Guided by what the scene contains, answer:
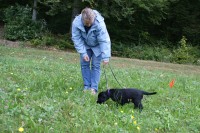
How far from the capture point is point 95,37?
634cm

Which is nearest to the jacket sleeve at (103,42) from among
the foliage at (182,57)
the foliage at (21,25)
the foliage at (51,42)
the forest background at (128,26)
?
the forest background at (128,26)

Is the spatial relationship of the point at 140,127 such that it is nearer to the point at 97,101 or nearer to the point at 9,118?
the point at 97,101

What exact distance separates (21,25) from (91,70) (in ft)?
50.6

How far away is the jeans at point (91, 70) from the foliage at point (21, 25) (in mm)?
14060

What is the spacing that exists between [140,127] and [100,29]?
2.15 m

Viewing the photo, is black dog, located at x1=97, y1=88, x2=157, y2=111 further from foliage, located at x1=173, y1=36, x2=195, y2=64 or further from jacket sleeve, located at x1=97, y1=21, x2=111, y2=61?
foliage, located at x1=173, y1=36, x2=195, y2=64

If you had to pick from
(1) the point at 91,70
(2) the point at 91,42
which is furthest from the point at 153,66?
(2) the point at 91,42

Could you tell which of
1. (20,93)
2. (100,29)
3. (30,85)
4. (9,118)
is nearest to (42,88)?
(30,85)

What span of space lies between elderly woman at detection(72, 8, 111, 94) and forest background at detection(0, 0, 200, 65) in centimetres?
1256

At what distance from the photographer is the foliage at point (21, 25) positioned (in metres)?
20.3

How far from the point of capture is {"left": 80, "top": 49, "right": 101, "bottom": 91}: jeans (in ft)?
21.5

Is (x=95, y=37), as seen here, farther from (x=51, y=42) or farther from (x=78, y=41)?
(x=51, y=42)

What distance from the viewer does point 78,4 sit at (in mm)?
20734

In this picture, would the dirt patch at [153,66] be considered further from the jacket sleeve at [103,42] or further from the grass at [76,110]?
the jacket sleeve at [103,42]
